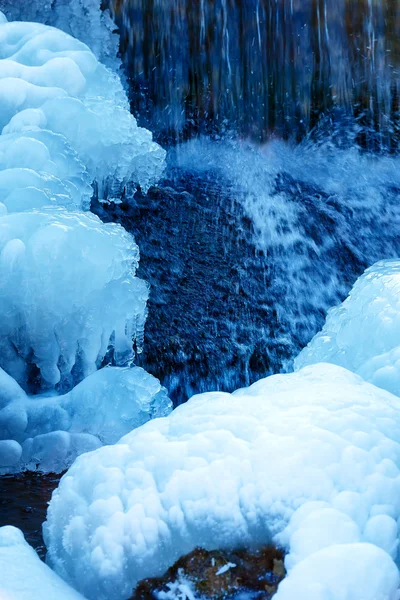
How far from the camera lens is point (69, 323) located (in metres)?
2.95

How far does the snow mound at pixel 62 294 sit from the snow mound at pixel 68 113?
59cm

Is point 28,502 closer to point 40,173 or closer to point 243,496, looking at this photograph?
point 243,496

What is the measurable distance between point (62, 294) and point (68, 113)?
1.36 meters

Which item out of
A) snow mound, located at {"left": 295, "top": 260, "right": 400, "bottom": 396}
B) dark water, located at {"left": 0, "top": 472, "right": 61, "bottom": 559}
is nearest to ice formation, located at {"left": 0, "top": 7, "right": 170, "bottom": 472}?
dark water, located at {"left": 0, "top": 472, "right": 61, "bottom": 559}

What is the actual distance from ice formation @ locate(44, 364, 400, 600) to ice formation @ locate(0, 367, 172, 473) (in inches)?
38.7

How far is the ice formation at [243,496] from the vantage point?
4.95ft

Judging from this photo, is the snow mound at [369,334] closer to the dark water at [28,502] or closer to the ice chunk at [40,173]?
the dark water at [28,502]

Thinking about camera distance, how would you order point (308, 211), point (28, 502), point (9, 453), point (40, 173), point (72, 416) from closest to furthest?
point (28, 502), point (9, 453), point (72, 416), point (40, 173), point (308, 211)

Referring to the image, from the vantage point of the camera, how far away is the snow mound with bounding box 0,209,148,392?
111 inches

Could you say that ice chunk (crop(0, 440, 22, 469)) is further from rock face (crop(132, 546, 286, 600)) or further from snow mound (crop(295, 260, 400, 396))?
rock face (crop(132, 546, 286, 600))

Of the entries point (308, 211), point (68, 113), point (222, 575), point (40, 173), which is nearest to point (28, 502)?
point (222, 575)

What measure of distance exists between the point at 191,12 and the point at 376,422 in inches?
180

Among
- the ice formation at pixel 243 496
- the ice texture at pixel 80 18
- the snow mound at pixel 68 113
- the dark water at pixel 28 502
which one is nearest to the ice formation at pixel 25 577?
the ice formation at pixel 243 496

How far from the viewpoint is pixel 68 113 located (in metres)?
3.75
